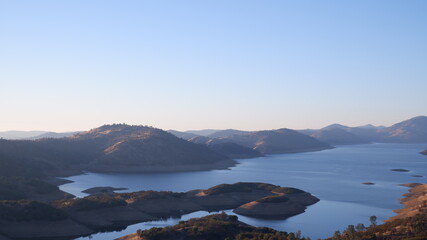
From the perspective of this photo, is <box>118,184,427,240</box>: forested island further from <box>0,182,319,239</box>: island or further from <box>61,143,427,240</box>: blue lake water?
<box>0,182,319,239</box>: island

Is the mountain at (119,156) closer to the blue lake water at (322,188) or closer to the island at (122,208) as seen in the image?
the blue lake water at (322,188)

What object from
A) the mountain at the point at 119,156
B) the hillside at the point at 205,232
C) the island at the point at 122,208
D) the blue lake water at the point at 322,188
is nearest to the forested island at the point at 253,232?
the hillside at the point at 205,232

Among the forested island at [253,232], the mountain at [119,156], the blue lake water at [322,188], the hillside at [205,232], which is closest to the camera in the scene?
the forested island at [253,232]

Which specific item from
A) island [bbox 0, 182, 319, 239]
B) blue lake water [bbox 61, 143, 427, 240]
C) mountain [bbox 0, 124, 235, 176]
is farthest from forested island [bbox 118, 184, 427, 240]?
mountain [bbox 0, 124, 235, 176]

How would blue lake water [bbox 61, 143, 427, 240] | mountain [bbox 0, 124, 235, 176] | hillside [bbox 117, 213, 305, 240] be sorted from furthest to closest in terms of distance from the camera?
mountain [bbox 0, 124, 235, 176] < blue lake water [bbox 61, 143, 427, 240] < hillside [bbox 117, 213, 305, 240]

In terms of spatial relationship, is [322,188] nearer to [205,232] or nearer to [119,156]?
[205,232]

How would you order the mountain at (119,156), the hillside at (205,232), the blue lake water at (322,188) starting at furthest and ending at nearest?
1. the mountain at (119,156)
2. the blue lake water at (322,188)
3. the hillside at (205,232)

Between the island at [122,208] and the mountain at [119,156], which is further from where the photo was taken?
the mountain at [119,156]

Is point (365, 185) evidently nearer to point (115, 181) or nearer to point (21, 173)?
point (115, 181)

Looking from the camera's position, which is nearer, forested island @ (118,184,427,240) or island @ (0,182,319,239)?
forested island @ (118,184,427,240)

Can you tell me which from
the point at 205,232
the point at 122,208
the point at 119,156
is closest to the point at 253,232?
the point at 205,232
